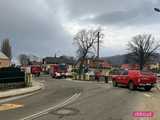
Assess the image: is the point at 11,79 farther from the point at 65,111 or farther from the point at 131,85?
the point at 65,111

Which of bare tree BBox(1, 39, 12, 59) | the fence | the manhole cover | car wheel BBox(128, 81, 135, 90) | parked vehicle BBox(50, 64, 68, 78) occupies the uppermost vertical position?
bare tree BBox(1, 39, 12, 59)

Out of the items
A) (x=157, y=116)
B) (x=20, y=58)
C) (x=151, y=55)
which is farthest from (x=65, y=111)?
(x=20, y=58)

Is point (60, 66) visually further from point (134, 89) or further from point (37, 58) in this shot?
point (37, 58)

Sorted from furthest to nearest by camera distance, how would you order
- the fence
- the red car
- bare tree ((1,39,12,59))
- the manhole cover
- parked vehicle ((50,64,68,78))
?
1. bare tree ((1,39,12,59))
2. parked vehicle ((50,64,68,78))
3. the red car
4. the fence
5. the manhole cover

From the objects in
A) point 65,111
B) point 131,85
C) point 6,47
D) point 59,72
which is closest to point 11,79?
point 131,85

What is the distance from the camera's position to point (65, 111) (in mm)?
15070

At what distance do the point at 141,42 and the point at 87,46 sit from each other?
25.5m

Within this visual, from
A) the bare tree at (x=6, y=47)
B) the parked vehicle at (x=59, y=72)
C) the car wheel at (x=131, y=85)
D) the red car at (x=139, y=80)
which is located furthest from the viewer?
the bare tree at (x=6, y=47)

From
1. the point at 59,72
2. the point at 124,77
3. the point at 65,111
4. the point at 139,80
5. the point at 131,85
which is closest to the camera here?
the point at 65,111

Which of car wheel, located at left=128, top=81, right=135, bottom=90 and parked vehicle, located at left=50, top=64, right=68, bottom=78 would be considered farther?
parked vehicle, located at left=50, top=64, right=68, bottom=78

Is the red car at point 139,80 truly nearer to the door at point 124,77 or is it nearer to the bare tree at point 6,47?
the door at point 124,77

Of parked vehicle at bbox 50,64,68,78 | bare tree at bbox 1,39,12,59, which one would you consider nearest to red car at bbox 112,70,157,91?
parked vehicle at bbox 50,64,68,78

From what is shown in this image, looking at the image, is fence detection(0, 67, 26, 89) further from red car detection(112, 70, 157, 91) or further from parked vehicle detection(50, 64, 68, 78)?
parked vehicle detection(50, 64, 68, 78)

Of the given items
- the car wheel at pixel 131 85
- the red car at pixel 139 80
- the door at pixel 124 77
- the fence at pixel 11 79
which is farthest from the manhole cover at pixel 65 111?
the door at pixel 124 77
